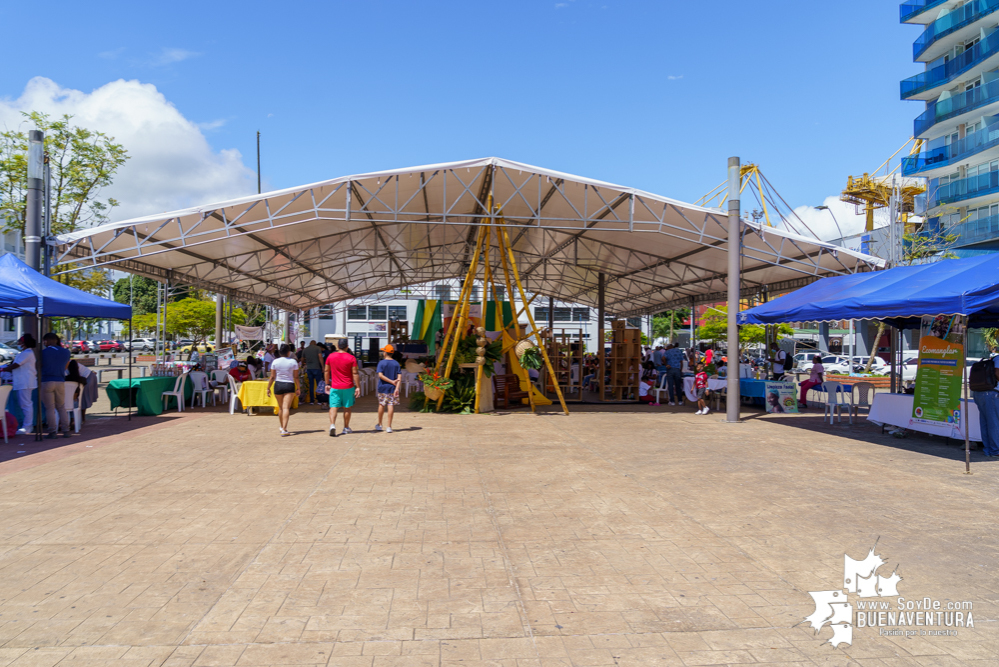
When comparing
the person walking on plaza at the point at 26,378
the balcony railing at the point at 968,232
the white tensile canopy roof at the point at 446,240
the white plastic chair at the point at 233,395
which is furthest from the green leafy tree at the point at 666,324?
the person walking on plaza at the point at 26,378

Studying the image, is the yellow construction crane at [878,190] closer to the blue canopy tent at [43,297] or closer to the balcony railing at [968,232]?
the balcony railing at [968,232]

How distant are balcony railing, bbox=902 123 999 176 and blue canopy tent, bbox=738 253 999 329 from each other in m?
24.0

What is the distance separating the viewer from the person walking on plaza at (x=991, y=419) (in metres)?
8.90

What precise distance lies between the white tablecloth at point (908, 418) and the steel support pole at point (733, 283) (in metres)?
2.38

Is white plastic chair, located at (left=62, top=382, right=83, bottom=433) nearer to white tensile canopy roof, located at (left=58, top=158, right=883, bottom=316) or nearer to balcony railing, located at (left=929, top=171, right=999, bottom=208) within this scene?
white tensile canopy roof, located at (left=58, top=158, right=883, bottom=316)

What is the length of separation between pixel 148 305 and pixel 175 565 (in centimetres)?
6759

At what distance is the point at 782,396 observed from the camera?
14891 millimetres

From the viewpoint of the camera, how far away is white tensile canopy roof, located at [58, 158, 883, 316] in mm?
12797

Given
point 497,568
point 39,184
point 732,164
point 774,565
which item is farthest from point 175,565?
point 732,164

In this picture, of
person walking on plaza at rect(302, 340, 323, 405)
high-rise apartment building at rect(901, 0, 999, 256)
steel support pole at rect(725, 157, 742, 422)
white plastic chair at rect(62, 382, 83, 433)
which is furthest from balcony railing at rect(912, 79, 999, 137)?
white plastic chair at rect(62, 382, 83, 433)

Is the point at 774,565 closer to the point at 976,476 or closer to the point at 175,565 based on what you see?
the point at 175,565

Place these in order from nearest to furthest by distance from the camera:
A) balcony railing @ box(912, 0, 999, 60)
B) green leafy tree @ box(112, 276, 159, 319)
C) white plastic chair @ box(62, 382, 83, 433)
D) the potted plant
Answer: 1. white plastic chair @ box(62, 382, 83, 433)
2. the potted plant
3. balcony railing @ box(912, 0, 999, 60)
4. green leafy tree @ box(112, 276, 159, 319)

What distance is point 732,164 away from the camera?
1257 centimetres

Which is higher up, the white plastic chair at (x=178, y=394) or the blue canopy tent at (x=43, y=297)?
the blue canopy tent at (x=43, y=297)
